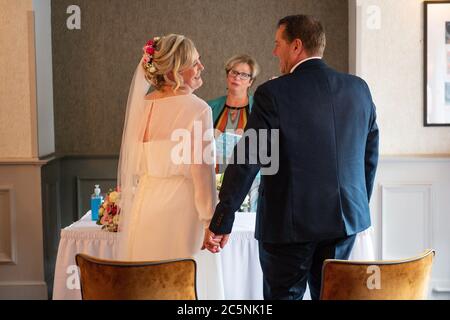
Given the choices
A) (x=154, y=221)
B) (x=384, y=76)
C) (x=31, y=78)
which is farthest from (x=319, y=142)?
(x=31, y=78)

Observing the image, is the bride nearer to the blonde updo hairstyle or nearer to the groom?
the blonde updo hairstyle

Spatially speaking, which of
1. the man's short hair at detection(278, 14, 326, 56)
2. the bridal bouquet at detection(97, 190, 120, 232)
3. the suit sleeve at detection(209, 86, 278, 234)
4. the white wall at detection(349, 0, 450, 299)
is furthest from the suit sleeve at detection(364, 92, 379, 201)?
the white wall at detection(349, 0, 450, 299)

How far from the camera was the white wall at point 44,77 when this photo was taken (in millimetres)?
5234

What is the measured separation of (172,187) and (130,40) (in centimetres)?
321

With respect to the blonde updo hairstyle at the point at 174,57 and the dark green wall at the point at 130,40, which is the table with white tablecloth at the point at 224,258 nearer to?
the blonde updo hairstyle at the point at 174,57

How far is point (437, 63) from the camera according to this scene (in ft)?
16.1

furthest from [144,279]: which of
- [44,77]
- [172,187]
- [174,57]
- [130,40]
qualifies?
[130,40]

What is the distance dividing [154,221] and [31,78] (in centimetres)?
258

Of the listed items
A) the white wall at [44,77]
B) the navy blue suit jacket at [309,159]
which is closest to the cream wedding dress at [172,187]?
the navy blue suit jacket at [309,159]

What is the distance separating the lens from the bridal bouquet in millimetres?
3457

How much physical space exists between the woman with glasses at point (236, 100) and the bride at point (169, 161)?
185cm

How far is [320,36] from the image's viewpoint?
267cm

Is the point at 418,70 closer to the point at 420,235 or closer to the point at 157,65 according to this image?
the point at 420,235
